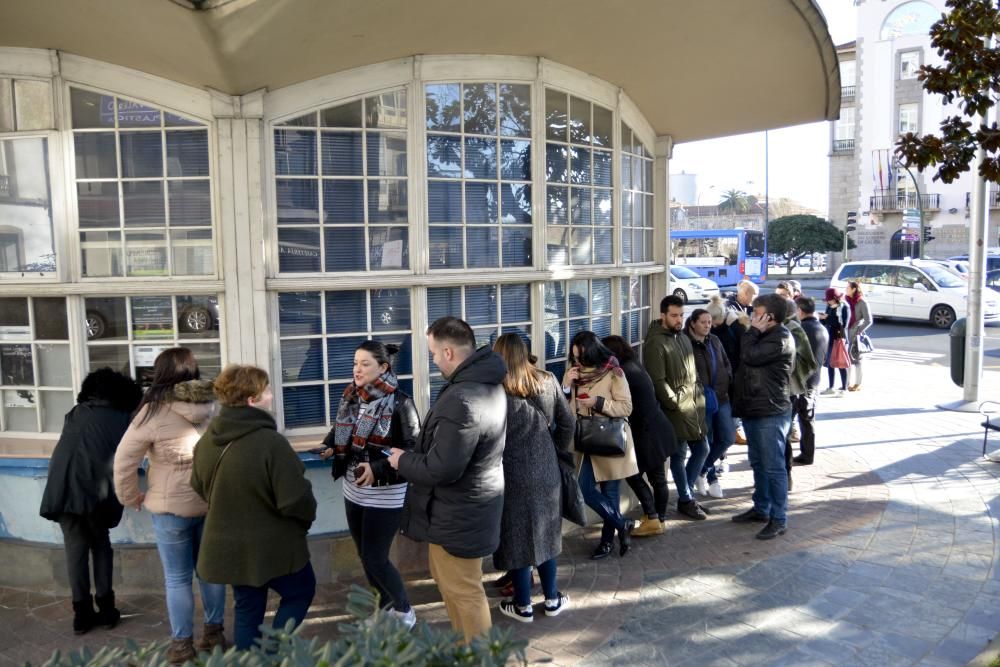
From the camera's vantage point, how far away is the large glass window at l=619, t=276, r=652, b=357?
7.07 m

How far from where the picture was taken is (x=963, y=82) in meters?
4.41

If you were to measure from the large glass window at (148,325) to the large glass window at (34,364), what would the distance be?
229mm

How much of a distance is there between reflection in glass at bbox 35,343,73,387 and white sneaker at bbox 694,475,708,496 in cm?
490

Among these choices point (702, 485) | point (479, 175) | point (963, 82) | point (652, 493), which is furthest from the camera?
point (702, 485)

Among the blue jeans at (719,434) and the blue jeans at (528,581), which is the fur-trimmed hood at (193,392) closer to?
the blue jeans at (528,581)

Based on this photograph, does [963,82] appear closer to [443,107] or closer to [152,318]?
[443,107]

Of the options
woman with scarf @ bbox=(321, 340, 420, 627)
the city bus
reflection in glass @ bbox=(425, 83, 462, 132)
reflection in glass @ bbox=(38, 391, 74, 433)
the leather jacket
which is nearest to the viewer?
woman with scarf @ bbox=(321, 340, 420, 627)

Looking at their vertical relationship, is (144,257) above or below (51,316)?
above

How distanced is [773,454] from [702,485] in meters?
1.16

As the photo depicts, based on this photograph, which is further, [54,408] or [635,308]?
[635,308]

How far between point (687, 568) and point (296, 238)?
11.0ft

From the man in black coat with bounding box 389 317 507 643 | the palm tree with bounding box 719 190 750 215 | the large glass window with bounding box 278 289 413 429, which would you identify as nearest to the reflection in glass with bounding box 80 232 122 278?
the large glass window with bounding box 278 289 413 429

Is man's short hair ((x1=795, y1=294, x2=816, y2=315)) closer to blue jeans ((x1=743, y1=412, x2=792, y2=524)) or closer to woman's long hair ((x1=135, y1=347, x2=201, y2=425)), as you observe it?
blue jeans ((x1=743, y1=412, x2=792, y2=524))

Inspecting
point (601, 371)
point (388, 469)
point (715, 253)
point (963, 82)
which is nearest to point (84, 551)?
point (388, 469)
